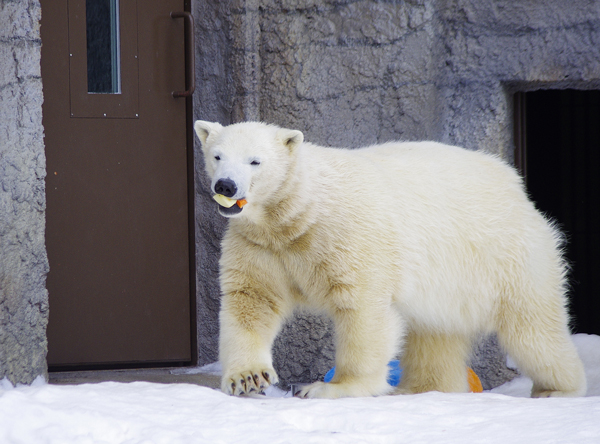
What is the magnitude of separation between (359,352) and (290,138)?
33.3 inches

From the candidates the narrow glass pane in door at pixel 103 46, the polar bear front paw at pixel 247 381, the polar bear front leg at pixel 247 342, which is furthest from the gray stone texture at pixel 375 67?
the polar bear front paw at pixel 247 381

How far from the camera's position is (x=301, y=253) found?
271 centimetres

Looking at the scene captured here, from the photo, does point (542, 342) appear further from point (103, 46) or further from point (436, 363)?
point (103, 46)

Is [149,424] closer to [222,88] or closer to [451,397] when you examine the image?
[451,397]

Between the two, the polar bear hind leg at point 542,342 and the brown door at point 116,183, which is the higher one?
the brown door at point 116,183

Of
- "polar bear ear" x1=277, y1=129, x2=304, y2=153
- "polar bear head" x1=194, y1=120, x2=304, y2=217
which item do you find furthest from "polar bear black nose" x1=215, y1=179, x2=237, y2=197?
"polar bear ear" x1=277, y1=129, x2=304, y2=153

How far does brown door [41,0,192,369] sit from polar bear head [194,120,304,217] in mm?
1438

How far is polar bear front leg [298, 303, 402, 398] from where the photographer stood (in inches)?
105

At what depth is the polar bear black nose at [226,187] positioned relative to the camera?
93.8 inches

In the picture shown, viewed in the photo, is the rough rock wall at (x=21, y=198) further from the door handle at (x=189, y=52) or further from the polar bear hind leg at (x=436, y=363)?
the polar bear hind leg at (x=436, y=363)

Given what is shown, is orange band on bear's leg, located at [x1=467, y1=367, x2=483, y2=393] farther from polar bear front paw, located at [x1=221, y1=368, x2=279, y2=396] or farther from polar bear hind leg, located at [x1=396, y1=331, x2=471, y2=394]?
polar bear front paw, located at [x1=221, y1=368, x2=279, y2=396]

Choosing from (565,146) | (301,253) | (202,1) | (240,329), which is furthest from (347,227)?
(565,146)

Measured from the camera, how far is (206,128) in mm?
2779

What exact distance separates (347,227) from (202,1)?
2009mm
